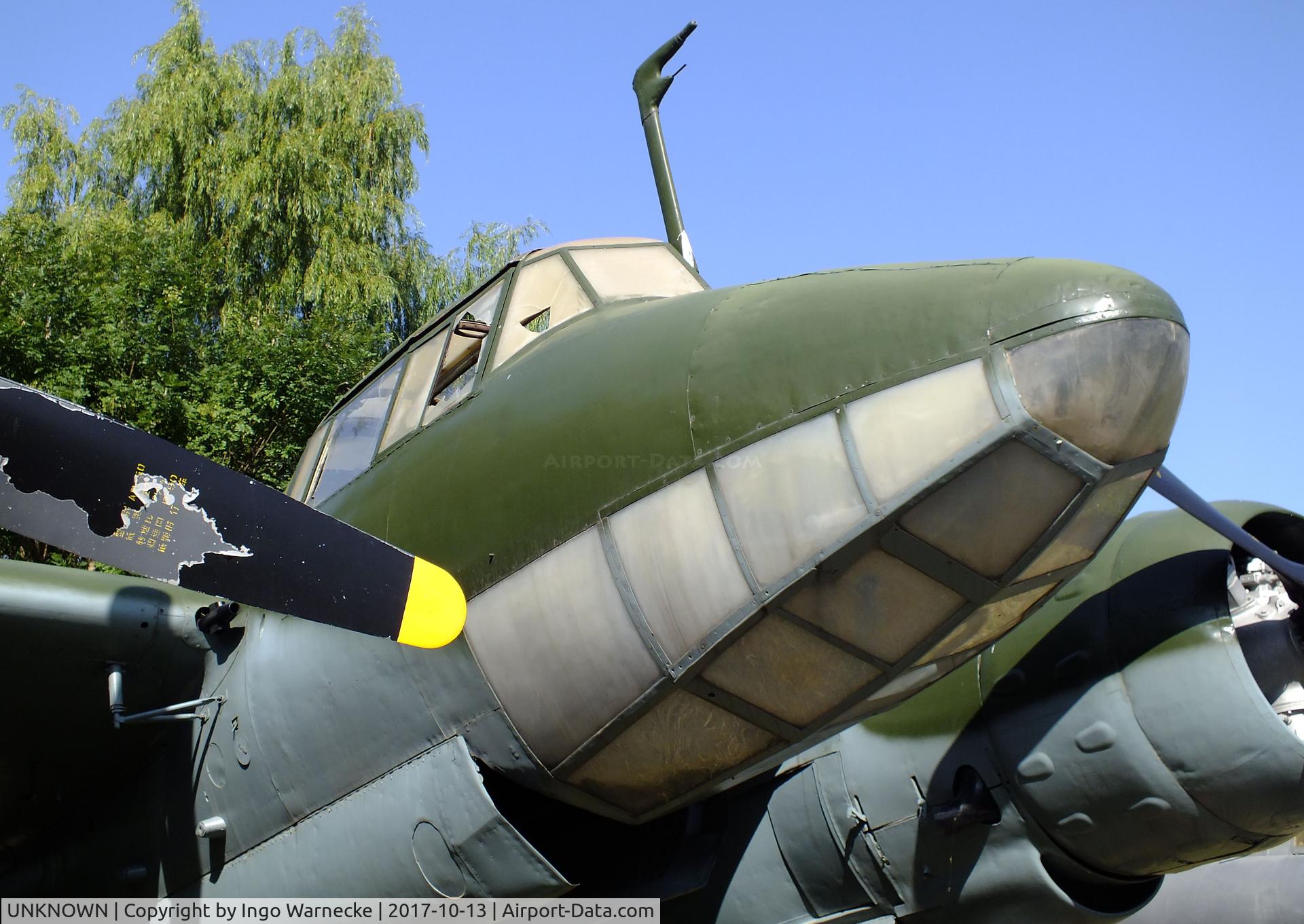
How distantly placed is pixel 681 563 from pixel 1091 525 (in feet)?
4.69

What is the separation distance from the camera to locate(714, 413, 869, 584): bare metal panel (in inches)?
165

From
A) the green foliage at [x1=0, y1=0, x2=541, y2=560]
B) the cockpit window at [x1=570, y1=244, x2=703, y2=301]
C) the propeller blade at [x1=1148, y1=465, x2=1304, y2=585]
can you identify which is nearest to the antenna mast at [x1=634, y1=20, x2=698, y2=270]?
the cockpit window at [x1=570, y1=244, x2=703, y2=301]

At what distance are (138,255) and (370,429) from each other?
14.8 m

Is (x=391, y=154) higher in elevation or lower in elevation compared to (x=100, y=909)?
higher

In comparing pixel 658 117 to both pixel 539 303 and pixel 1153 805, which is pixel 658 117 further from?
pixel 1153 805

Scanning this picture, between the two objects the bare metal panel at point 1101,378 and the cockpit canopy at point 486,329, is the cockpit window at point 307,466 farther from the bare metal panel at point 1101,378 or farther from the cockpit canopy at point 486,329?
the bare metal panel at point 1101,378

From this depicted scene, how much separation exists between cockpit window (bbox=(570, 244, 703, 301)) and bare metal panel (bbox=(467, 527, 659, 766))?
1879mm

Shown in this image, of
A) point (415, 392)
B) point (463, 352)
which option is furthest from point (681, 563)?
point (415, 392)

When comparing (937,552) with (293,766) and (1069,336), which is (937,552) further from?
(293,766)

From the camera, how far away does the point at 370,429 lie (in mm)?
6508

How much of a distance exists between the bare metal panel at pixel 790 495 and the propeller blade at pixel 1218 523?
68.2 inches

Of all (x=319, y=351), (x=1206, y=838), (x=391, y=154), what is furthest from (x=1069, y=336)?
(x=391, y=154)

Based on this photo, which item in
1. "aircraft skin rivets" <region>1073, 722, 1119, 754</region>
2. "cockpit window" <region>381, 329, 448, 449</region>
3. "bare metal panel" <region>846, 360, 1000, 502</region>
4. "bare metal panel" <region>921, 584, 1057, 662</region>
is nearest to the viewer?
"bare metal panel" <region>846, 360, 1000, 502</region>

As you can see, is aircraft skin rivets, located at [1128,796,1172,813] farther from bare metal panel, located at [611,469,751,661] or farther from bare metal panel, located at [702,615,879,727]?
bare metal panel, located at [611,469,751,661]
